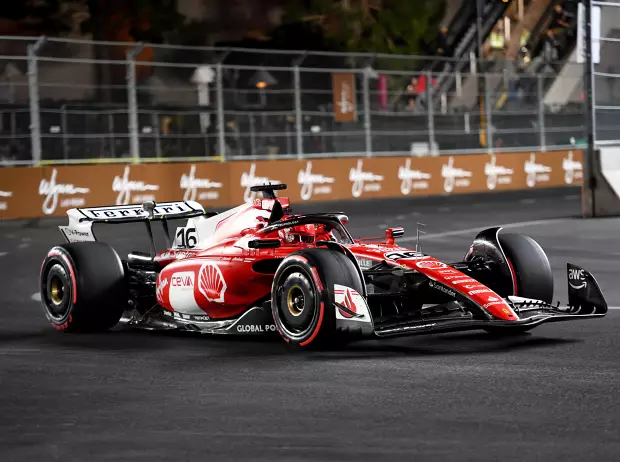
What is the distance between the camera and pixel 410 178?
29.0 metres

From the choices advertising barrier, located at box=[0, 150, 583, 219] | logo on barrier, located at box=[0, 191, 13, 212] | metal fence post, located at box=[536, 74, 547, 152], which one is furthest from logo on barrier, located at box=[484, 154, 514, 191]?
logo on barrier, located at box=[0, 191, 13, 212]

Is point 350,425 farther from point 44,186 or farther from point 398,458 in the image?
point 44,186

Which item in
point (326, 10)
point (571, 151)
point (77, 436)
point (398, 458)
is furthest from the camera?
point (326, 10)

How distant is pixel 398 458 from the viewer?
5.19m

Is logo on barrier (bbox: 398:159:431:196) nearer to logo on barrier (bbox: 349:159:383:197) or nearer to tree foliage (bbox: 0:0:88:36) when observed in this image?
logo on barrier (bbox: 349:159:383:197)

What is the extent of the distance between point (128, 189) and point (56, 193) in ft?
4.89

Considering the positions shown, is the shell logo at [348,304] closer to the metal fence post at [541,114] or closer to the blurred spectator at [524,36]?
the metal fence post at [541,114]

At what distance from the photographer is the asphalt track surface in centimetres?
541

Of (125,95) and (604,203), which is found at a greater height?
(125,95)

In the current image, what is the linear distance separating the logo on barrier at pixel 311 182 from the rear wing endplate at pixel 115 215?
16.3 m

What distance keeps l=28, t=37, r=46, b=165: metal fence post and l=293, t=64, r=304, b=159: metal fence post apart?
6.20m

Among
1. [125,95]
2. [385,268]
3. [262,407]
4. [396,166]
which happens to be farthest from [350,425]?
[396,166]

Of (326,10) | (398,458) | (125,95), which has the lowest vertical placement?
(398,458)

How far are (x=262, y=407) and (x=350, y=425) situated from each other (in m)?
0.65
